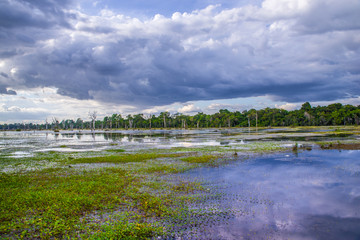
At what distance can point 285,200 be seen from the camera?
46.9ft

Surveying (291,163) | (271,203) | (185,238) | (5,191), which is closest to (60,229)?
(185,238)

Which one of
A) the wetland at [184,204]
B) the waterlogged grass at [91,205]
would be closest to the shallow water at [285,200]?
the wetland at [184,204]

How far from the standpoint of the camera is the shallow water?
34.6ft

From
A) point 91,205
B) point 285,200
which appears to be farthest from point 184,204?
point 285,200

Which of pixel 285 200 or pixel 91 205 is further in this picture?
pixel 285 200

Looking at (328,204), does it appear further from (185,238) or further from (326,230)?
(185,238)

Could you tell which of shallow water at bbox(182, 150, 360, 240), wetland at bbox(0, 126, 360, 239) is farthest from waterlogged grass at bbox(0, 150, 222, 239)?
shallow water at bbox(182, 150, 360, 240)

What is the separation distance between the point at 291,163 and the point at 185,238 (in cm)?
1962

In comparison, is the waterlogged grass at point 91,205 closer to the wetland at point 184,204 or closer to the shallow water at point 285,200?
Result: the wetland at point 184,204

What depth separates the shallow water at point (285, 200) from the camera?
10.5 m

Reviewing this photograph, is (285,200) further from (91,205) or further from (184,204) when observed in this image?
(91,205)

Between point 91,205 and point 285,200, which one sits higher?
point 91,205

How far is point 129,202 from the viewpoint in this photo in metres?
14.2

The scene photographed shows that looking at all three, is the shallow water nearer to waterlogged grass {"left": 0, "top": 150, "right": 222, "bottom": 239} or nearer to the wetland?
the wetland
